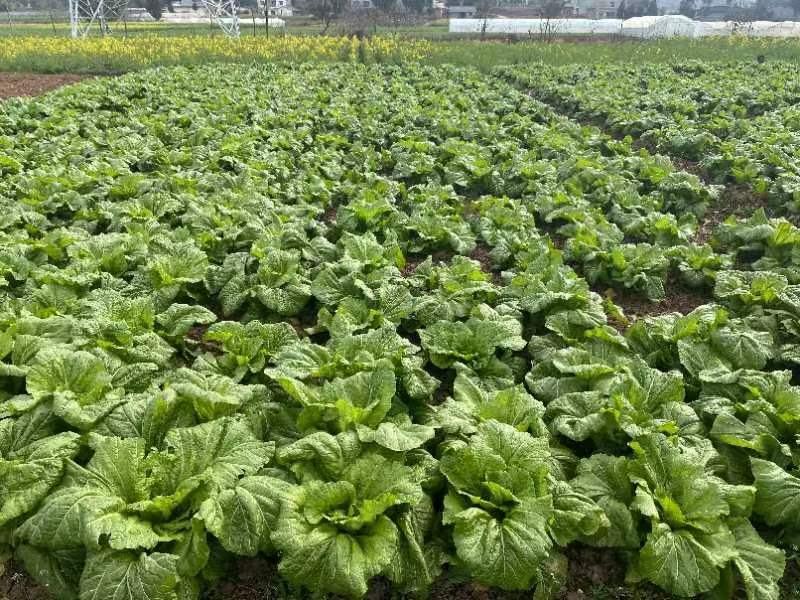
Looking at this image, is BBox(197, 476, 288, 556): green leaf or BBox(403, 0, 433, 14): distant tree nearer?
BBox(197, 476, 288, 556): green leaf

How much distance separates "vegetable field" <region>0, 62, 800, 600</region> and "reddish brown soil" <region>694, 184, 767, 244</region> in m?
0.28

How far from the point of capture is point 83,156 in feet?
32.9

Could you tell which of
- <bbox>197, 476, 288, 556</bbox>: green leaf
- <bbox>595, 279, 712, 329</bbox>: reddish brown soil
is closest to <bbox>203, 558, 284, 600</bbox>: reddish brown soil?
<bbox>197, 476, 288, 556</bbox>: green leaf

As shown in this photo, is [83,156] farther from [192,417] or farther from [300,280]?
[192,417]

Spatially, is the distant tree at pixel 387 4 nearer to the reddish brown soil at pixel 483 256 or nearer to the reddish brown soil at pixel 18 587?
the reddish brown soil at pixel 483 256

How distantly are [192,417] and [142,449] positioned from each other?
46 cm

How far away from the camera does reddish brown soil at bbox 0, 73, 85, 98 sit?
20.1 meters

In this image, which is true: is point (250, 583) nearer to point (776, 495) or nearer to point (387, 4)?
point (776, 495)

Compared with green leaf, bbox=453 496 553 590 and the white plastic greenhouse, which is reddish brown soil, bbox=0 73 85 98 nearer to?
green leaf, bbox=453 496 553 590

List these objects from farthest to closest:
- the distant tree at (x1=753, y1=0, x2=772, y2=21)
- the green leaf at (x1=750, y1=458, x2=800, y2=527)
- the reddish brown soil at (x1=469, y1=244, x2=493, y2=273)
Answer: the distant tree at (x1=753, y1=0, x2=772, y2=21)
the reddish brown soil at (x1=469, y1=244, x2=493, y2=273)
the green leaf at (x1=750, y1=458, x2=800, y2=527)

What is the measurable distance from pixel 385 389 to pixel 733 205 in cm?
872

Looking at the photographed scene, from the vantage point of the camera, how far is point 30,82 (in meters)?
22.3

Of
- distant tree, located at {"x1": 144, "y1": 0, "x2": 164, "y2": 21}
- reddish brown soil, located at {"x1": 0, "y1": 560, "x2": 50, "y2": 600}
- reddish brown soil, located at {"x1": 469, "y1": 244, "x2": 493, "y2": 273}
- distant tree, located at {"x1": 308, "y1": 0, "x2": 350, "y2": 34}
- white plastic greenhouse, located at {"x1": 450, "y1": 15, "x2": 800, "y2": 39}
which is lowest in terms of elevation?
reddish brown soil, located at {"x1": 0, "y1": 560, "x2": 50, "y2": 600}

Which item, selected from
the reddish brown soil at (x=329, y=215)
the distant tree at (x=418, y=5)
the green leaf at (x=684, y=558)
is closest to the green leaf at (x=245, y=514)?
the green leaf at (x=684, y=558)
